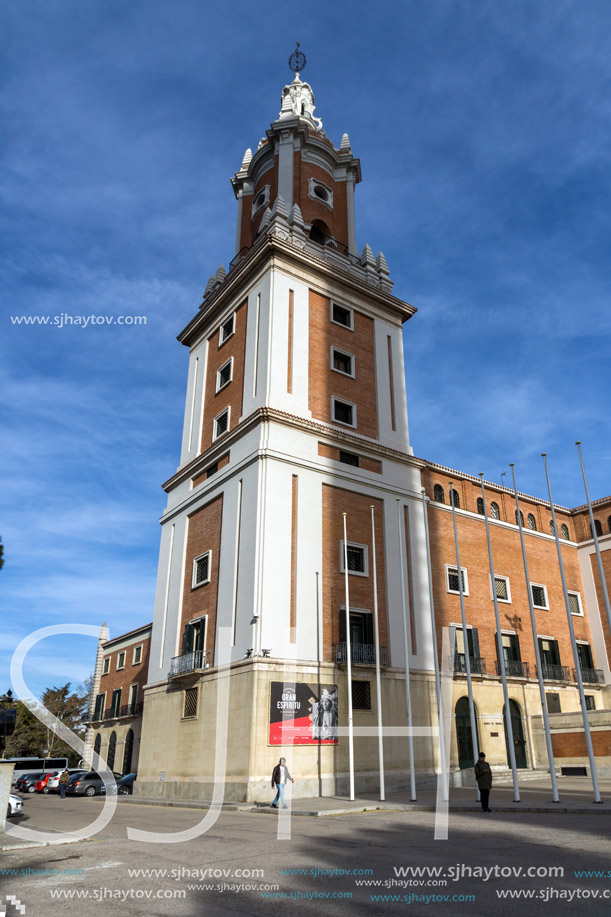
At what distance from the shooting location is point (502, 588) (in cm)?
3516

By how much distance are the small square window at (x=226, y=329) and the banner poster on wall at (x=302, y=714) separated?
18271mm

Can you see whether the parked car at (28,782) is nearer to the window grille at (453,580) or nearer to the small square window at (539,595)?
the window grille at (453,580)

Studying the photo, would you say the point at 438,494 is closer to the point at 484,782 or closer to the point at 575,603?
the point at 575,603

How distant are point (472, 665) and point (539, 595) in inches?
312

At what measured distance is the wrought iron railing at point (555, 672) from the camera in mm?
34375

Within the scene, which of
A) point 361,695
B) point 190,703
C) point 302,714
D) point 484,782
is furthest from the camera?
point 190,703

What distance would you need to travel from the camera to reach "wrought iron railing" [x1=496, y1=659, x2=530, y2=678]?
1288 inches

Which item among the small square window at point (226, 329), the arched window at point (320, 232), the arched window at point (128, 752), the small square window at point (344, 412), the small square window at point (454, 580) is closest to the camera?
the small square window at point (344, 412)

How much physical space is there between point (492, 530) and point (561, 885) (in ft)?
97.1

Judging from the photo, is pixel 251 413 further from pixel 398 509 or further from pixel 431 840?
pixel 431 840

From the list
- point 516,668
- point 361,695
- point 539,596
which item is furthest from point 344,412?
point 539,596

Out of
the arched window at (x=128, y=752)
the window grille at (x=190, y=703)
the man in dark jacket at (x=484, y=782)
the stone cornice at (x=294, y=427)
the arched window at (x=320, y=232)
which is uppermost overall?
the arched window at (x=320, y=232)

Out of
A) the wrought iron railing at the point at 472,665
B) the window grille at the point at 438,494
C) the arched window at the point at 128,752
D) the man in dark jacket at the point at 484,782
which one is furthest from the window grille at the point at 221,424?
the arched window at the point at 128,752

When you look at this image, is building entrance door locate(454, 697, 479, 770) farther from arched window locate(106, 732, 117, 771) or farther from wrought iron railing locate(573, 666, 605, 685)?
arched window locate(106, 732, 117, 771)
